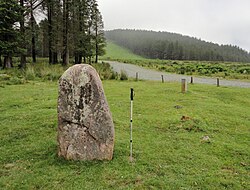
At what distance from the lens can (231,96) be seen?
1515 cm

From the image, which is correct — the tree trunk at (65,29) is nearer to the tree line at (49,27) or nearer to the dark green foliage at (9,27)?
the tree line at (49,27)

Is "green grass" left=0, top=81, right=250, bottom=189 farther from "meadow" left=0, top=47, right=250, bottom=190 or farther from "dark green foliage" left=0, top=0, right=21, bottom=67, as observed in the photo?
"dark green foliage" left=0, top=0, right=21, bottom=67

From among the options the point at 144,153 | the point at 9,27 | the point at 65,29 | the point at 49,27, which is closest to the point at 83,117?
the point at 144,153

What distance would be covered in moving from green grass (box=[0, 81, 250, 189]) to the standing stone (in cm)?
32

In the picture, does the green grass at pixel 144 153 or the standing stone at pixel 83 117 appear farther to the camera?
the standing stone at pixel 83 117

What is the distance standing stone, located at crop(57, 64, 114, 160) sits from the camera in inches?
214

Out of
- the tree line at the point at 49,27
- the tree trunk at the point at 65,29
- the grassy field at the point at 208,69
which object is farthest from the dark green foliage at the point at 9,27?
the grassy field at the point at 208,69

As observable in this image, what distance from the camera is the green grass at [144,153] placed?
4.86 metres

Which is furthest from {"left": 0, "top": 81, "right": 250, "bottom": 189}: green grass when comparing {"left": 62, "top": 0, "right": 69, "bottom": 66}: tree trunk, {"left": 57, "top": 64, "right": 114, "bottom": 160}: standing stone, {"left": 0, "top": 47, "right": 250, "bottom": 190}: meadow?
{"left": 62, "top": 0, "right": 69, "bottom": 66}: tree trunk

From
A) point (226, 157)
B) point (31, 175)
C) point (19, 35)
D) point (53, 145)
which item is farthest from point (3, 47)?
point (226, 157)

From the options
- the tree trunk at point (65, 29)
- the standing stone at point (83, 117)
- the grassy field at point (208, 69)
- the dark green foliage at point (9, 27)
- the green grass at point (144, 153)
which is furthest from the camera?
the grassy field at point (208, 69)

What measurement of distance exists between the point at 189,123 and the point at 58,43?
2282cm

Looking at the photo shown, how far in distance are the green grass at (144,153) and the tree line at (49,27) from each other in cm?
1355

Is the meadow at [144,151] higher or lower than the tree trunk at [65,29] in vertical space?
lower
